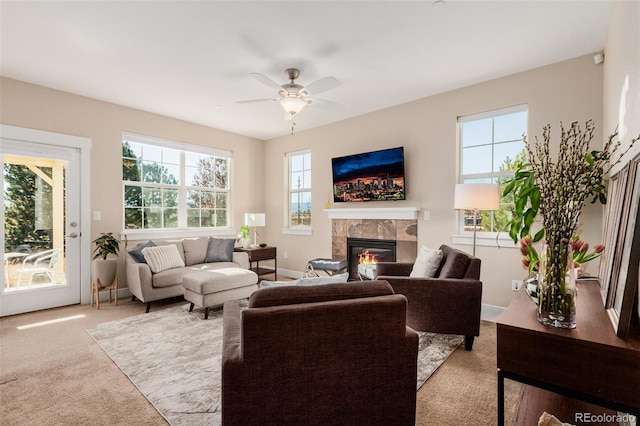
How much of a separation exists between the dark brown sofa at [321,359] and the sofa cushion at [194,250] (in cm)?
333

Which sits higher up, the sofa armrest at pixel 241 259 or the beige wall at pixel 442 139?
the beige wall at pixel 442 139

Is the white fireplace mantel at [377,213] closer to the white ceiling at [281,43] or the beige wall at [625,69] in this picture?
the white ceiling at [281,43]

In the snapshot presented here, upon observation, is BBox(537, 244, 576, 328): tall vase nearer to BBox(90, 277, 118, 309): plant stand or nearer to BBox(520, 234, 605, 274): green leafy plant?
BBox(520, 234, 605, 274): green leafy plant

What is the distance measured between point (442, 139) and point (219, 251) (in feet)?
11.4

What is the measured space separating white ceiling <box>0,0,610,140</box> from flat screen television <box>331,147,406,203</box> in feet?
2.83

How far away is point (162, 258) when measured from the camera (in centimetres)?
399

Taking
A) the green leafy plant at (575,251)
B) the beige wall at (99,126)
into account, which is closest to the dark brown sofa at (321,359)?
the green leafy plant at (575,251)

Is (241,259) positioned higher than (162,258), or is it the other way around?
(162,258)

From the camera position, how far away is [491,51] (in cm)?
294

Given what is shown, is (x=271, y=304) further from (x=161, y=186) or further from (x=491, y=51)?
(x=161, y=186)

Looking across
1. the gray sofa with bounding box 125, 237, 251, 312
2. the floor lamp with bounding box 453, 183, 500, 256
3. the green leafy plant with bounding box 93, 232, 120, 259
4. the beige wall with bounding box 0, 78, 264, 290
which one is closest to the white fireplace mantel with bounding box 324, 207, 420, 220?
the floor lamp with bounding box 453, 183, 500, 256

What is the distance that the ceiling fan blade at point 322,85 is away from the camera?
288 cm

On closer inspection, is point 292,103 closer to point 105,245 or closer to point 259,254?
point 259,254

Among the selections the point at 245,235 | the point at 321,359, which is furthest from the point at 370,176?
the point at 321,359
